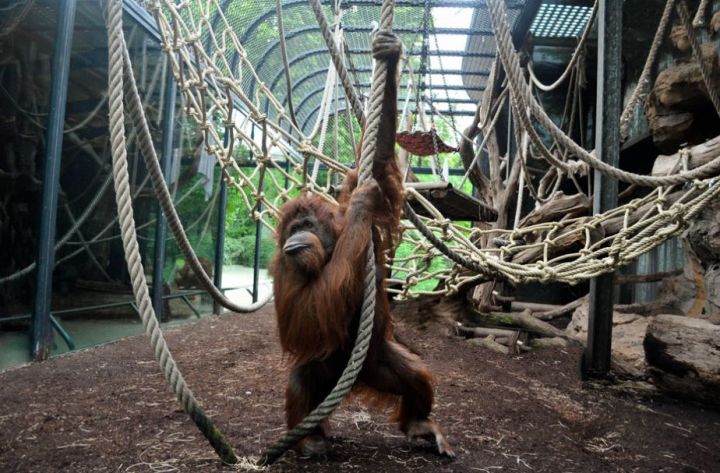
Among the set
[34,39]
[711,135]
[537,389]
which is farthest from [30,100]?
[711,135]

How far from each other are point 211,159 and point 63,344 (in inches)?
137

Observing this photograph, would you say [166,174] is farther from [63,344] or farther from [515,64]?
[515,64]

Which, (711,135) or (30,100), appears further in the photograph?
(711,135)

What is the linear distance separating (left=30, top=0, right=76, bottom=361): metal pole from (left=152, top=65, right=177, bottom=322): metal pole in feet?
5.51

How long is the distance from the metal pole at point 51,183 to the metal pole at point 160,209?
1.68 m

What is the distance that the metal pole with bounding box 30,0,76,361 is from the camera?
13.1ft

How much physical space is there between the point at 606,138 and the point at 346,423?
2.71 meters

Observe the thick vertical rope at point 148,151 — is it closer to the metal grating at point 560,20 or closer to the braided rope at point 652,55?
the braided rope at point 652,55

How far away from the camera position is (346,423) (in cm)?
285

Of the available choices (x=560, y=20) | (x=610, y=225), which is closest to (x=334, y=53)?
(x=610, y=225)

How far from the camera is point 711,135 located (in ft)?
16.2

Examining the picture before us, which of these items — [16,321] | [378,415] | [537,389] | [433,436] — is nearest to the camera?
[433,436]

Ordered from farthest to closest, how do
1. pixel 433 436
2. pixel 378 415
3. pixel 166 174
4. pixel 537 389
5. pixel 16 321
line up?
pixel 166 174
pixel 16 321
pixel 537 389
pixel 378 415
pixel 433 436

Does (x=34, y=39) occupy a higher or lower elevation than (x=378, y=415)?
higher
